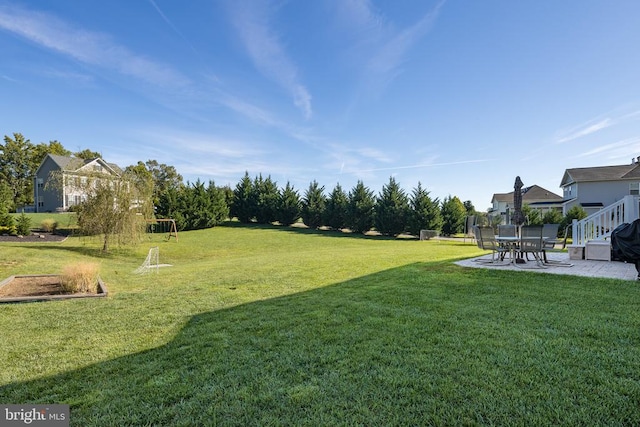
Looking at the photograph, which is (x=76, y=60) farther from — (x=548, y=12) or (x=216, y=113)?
(x=548, y=12)

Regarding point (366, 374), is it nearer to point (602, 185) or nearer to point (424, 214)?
point (424, 214)

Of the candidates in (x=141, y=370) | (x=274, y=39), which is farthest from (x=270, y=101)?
(x=141, y=370)

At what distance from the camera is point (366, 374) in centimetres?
237

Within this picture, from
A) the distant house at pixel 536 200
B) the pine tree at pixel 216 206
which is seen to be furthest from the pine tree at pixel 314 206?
the distant house at pixel 536 200

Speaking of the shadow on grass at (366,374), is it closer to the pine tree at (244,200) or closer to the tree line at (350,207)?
the tree line at (350,207)

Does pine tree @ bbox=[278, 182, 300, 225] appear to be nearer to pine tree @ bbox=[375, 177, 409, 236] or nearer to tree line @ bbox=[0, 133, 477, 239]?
tree line @ bbox=[0, 133, 477, 239]

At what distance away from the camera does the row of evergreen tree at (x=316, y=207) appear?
25.2 m

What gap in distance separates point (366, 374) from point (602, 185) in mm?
37964

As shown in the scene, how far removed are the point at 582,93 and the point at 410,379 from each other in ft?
41.3

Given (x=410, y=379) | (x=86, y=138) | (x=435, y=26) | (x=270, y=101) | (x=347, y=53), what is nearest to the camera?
(x=410, y=379)

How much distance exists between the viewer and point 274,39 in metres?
10.9

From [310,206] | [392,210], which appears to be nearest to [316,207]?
[310,206]

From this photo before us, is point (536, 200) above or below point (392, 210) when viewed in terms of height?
above

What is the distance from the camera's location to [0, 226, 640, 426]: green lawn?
193cm
